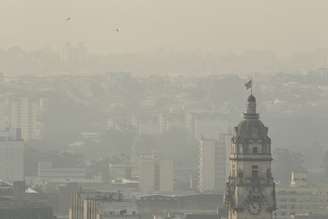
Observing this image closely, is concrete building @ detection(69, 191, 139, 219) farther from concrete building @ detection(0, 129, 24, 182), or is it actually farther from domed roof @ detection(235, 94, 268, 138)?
concrete building @ detection(0, 129, 24, 182)

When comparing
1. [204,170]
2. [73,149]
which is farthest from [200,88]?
[204,170]

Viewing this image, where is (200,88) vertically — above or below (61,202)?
above

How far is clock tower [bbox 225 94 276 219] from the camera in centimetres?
3700

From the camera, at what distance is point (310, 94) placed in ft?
412

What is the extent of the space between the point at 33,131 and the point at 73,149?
A: 768cm

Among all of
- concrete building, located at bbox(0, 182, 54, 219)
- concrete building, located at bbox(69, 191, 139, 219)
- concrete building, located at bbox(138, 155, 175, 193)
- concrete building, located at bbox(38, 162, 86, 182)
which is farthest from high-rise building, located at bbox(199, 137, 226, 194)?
concrete building, located at bbox(69, 191, 139, 219)

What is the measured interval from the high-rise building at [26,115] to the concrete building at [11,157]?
27.4 ft

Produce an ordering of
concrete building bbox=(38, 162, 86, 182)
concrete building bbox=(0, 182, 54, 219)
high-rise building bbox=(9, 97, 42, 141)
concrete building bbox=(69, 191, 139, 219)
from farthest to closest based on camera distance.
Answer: high-rise building bbox=(9, 97, 42, 141) → concrete building bbox=(38, 162, 86, 182) → concrete building bbox=(0, 182, 54, 219) → concrete building bbox=(69, 191, 139, 219)

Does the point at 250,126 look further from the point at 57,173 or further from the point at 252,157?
the point at 57,173

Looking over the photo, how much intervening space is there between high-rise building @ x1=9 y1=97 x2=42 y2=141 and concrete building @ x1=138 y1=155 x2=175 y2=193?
20783 mm

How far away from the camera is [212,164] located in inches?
3848

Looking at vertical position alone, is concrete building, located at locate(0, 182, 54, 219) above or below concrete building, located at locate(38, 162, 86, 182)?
below

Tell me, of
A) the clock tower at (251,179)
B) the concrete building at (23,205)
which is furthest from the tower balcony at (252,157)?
the concrete building at (23,205)

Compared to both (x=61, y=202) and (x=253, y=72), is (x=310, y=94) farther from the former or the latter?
(x=61, y=202)
